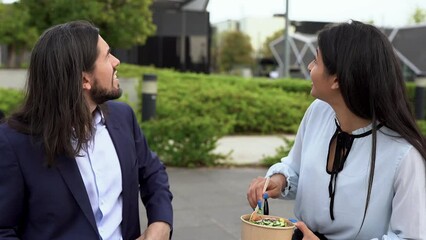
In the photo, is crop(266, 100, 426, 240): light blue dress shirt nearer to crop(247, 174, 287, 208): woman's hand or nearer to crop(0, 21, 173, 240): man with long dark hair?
crop(247, 174, 287, 208): woman's hand

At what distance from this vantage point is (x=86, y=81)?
188 cm

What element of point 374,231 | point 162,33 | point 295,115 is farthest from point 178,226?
point 162,33

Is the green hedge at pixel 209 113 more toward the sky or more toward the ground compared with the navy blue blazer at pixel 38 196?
more toward the ground

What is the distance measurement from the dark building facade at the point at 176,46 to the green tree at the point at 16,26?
12.9 meters

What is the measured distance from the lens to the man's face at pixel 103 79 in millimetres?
1886

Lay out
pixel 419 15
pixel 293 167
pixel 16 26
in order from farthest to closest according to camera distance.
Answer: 1. pixel 419 15
2. pixel 16 26
3. pixel 293 167

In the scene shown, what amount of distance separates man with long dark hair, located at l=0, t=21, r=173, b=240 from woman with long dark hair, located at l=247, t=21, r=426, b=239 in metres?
0.74

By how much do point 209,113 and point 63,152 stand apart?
27.9ft

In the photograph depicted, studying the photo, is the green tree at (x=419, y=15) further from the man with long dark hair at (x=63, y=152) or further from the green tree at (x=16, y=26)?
the man with long dark hair at (x=63, y=152)

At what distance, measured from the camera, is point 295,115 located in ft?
38.1

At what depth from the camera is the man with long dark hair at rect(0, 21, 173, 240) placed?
5.75 ft

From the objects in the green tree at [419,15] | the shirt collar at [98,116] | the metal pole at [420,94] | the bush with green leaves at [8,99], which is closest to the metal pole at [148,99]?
the bush with green leaves at [8,99]

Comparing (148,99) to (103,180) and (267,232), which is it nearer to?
(103,180)

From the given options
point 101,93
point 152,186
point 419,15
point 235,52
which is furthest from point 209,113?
point 235,52
